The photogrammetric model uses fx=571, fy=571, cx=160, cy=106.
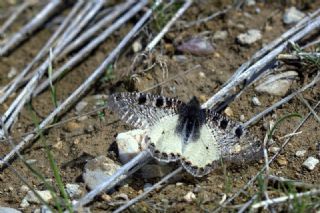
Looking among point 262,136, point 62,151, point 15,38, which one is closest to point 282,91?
point 262,136

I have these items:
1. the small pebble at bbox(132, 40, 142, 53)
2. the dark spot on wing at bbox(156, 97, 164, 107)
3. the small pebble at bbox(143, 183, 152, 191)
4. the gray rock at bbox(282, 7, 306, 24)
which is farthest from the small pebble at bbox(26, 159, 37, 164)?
the gray rock at bbox(282, 7, 306, 24)

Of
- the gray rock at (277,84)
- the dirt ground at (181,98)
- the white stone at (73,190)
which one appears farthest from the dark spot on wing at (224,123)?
the white stone at (73,190)

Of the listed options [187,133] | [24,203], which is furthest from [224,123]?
[24,203]

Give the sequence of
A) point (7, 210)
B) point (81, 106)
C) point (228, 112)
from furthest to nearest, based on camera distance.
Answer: point (81, 106), point (228, 112), point (7, 210)

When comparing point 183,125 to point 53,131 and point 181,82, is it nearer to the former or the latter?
point 181,82

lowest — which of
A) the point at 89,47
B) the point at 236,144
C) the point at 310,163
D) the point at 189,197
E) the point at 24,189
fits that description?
the point at 310,163

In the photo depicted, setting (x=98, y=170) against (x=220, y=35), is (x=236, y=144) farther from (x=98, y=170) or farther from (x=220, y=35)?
(x=220, y=35)
